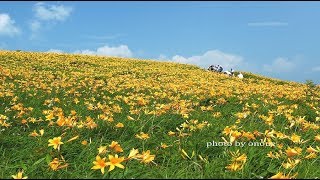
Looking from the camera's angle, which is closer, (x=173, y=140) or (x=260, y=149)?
(x=260, y=149)

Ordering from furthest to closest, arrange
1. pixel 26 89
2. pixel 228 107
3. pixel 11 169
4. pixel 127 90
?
pixel 127 90, pixel 26 89, pixel 228 107, pixel 11 169

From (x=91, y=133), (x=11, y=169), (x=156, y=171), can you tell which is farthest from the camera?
(x=91, y=133)

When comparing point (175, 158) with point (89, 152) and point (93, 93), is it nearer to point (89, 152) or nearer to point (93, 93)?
point (89, 152)

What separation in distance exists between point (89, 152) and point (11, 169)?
41.8 inches

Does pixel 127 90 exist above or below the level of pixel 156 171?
below

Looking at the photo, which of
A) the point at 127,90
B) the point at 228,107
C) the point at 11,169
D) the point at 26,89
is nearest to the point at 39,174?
the point at 11,169

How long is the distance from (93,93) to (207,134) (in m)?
7.88

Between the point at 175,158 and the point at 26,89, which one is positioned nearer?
the point at 175,158

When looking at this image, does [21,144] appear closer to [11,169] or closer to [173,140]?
[11,169]

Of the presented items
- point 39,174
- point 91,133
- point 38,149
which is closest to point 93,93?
point 91,133

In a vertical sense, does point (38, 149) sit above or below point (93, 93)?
above

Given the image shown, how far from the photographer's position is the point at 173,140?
21.3 feet

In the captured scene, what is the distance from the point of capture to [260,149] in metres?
5.68

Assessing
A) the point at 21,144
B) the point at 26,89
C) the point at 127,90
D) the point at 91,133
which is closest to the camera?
the point at 21,144
